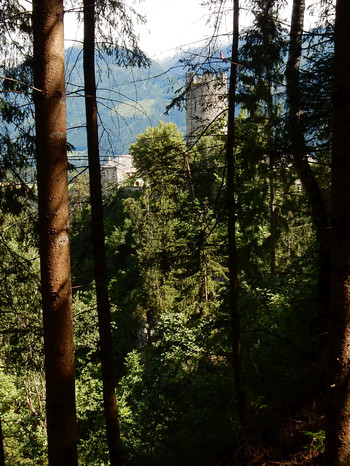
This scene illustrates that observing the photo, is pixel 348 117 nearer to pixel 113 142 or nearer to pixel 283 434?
pixel 283 434

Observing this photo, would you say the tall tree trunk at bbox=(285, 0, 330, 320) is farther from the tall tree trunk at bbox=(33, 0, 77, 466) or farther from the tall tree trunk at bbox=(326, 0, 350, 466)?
the tall tree trunk at bbox=(33, 0, 77, 466)

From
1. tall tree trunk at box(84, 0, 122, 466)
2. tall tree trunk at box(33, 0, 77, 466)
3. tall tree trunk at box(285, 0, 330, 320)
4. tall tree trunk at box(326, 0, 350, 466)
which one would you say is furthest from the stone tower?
tall tree trunk at box(326, 0, 350, 466)

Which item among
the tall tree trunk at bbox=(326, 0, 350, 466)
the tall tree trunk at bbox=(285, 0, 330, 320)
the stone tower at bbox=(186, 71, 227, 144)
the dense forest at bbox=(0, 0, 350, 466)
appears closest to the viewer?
the tall tree trunk at bbox=(326, 0, 350, 466)

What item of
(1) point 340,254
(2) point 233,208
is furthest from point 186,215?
(1) point 340,254

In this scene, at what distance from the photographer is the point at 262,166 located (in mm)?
6547

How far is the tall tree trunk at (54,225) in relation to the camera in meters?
2.41

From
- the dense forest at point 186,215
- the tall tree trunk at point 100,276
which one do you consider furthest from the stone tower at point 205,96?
the tall tree trunk at point 100,276

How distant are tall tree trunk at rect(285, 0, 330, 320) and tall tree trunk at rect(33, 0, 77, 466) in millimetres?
3710

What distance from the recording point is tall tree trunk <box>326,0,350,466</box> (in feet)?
6.23

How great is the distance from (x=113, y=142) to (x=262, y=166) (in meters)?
3.04

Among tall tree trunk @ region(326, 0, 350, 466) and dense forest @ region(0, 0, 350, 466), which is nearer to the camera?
tall tree trunk @ region(326, 0, 350, 466)

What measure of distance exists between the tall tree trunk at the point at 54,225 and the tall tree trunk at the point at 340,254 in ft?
5.31

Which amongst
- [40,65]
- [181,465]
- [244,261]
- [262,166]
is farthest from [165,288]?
[40,65]

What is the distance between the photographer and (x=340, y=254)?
1966mm
